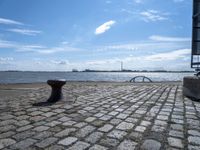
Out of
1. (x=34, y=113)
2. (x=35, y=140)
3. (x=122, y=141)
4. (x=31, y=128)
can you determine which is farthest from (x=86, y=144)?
(x=34, y=113)

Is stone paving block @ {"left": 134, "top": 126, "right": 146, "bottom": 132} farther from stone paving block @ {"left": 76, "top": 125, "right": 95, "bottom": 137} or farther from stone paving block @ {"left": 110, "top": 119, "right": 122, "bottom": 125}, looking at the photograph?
stone paving block @ {"left": 76, "top": 125, "right": 95, "bottom": 137}

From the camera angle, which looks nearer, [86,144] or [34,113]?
[86,144]

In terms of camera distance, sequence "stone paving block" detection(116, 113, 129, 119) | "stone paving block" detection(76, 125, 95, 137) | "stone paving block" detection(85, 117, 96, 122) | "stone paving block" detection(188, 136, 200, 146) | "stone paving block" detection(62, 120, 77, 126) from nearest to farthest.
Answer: "stone paving block" detection(188, 136, 200, 146) < "stone paving block" detection(76, 125, 95, 137) < "stone paving block" detection(62, 120, 77, 126) < "stone paving block" detection(85, 117, 96, 122) < "stone paving block" detection(116, 113, 129, 119)

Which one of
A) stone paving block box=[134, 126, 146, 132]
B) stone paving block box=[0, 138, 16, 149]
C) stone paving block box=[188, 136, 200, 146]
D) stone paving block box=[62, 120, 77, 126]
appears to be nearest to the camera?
stone paving block box=[0, 138, 16, 149]

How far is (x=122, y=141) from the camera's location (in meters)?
3.53

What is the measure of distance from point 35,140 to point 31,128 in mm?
723

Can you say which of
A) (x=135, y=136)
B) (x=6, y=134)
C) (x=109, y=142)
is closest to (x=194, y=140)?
(x=135, y=136)

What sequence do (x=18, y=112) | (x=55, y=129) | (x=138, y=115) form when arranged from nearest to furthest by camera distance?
(x=55, y=129) → (x=138, y=115) → (x=18, y=112)

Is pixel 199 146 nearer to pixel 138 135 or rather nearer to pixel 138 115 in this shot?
pixel 138 135

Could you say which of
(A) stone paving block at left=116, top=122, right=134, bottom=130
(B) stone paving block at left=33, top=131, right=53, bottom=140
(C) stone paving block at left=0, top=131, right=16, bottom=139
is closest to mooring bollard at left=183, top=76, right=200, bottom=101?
(A) stone paving block at left=116, top=122, right=134, bottom=130

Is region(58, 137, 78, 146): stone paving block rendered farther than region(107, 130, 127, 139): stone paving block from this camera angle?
No

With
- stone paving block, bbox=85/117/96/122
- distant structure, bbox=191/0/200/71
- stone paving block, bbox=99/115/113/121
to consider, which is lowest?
stone paving block, bbox=85/117/96/122

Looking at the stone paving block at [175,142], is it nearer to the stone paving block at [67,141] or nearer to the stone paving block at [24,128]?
the stone paving block at [67,141]

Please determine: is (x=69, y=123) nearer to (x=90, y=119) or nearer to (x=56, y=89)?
(x=90, y=119)
